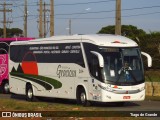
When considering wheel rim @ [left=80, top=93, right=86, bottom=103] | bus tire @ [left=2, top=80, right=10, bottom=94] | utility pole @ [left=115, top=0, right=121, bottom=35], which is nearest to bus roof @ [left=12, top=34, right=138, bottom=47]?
wheel rim @ [left=80, top=93, right=86, bottom=103]

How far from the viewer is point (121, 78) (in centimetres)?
2423

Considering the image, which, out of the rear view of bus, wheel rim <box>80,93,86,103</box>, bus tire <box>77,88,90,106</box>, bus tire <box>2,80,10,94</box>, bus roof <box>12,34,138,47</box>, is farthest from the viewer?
bus tire <box>2,80,10,94</box>

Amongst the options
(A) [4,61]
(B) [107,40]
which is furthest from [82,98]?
(A) [4,61]

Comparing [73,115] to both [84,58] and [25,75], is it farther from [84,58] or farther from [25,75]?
[25,75]

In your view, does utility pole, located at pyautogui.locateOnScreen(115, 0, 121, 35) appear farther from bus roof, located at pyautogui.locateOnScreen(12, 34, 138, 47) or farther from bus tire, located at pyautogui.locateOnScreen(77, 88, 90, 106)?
bus tire, located at pyautogui.locateOnScreen(77, 88, 90, 106)

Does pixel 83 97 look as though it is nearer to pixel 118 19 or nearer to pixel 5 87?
pixel 118 19

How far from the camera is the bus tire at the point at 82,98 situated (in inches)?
989

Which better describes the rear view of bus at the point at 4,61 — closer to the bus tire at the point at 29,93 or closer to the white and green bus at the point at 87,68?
the bus tire at the point at 29,93

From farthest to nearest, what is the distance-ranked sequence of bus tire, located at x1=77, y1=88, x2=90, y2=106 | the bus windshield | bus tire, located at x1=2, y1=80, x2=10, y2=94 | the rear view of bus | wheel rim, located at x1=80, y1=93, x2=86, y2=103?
1. bus tire, located at x1=2, y1=80, x2=10, y2=94
2. the rear view of bus
3. wheel rim, located at x1=80, y1=93, x2=86, y2=103
4. bus tire, located at x1=77, y1=88, x2=90, y2=106
5. the bus windshield

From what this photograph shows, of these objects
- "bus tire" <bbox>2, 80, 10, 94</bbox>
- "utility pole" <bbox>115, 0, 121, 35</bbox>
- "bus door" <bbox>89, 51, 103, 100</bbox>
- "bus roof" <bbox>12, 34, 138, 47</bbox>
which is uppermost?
"utility pole" <bbox>115, 0, 121, 35</bbox>

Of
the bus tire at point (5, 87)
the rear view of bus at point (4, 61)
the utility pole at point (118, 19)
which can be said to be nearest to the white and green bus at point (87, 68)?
the utility pole at point (118, 19)

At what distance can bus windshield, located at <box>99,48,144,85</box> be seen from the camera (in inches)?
949

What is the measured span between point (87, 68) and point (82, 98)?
1565mm

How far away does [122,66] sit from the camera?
2430cm
